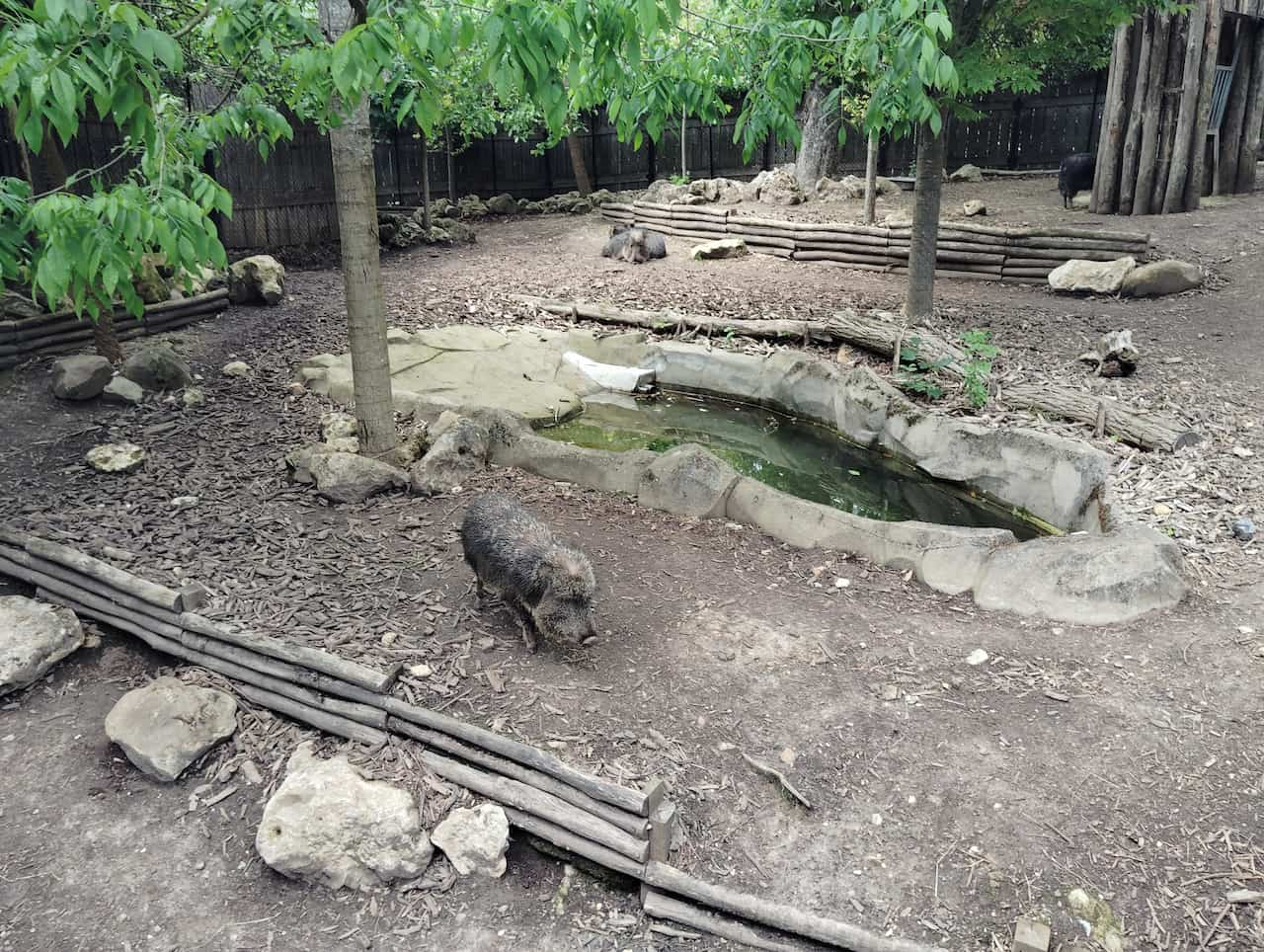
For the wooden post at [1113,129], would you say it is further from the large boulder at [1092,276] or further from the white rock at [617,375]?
the white rock at [617,375]

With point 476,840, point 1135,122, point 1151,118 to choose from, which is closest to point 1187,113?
point 1151,118

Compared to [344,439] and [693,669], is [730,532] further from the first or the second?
[344,439]

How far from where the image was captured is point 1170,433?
6180 millimetres

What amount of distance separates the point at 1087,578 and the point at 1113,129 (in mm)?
10476

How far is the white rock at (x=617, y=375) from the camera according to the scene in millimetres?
9344

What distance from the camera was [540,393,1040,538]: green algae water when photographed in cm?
670

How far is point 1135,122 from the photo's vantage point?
12.5m

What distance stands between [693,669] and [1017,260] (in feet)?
28.5

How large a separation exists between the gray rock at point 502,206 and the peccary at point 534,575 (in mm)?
14448

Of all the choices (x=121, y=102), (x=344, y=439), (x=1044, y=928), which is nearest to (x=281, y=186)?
(x=344, y=439)

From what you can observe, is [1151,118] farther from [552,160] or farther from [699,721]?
[699,721]

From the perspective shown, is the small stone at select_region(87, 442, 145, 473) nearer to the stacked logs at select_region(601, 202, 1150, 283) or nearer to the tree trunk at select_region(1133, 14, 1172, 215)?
the stacked logs at select_region(601, 202, 1150, 283)

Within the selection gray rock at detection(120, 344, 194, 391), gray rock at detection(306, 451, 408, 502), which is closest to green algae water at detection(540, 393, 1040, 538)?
gray rock at detection(306, 451, 408, 502)

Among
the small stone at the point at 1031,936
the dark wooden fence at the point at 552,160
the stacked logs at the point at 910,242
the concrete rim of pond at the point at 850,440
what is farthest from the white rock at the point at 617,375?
the small stone at the point at 1031,936
